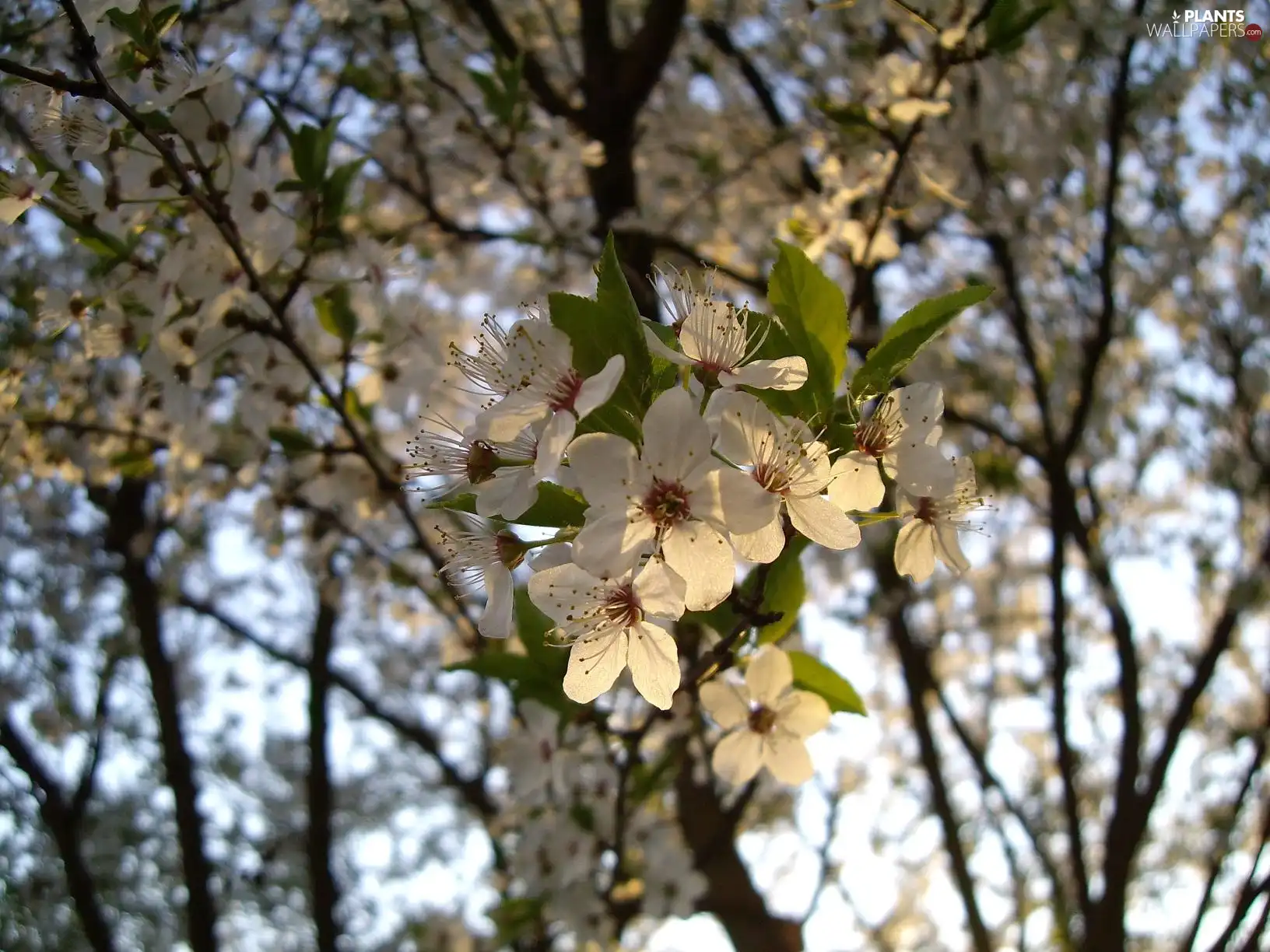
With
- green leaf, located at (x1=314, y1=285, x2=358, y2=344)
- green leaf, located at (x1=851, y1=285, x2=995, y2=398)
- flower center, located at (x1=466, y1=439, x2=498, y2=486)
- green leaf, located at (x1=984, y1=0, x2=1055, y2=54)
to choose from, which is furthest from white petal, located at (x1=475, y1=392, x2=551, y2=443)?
green leaf, located at (x1=984, y1=0, x2=1055, y2=54)

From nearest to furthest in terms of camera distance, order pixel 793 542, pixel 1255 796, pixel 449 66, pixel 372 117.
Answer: pixel 793 542, pixel 372 117, pixel 449 66, pixel 1255 796

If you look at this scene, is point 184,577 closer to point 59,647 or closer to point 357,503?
point 59,647

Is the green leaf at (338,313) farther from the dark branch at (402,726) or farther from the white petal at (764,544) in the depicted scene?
the dark branch at (402,726)

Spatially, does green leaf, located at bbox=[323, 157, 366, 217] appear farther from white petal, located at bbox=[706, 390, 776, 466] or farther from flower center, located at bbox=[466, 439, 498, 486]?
white petal, located at bbox=[706, 390, 776, 466]

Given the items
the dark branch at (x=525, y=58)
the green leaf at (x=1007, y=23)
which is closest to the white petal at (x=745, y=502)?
the green leaf at (x=1007, y=23)

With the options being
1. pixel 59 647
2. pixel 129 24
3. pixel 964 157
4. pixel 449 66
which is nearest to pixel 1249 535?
pixel 964 157
